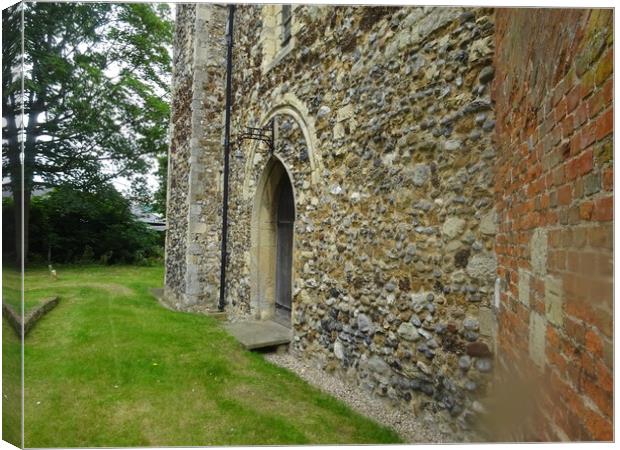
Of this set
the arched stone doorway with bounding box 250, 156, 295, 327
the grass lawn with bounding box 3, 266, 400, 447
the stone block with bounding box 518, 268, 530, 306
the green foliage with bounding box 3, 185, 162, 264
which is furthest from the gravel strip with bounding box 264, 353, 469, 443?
the green foliage with bounding box 3, 185, 162, 264

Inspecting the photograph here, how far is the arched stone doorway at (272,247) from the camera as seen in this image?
5.84 metres

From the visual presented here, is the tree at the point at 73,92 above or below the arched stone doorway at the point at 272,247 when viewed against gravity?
above

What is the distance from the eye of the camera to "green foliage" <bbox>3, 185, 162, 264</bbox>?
2.83m

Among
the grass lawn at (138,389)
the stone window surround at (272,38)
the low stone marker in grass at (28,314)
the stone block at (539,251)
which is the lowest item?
the grass lawn at (138,389)

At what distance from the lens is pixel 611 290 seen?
5.19 feet

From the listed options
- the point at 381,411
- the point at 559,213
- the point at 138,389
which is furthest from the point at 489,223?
the point at 138,389

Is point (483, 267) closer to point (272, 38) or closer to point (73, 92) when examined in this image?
point (73, 92)

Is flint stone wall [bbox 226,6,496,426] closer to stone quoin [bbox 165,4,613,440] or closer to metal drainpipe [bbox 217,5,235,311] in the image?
stone quoin [bbox 165,4,613,440]

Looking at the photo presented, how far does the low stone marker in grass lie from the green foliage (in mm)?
310

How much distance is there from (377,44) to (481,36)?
111cm

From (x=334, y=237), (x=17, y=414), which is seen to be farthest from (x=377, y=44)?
(x=17, y=414)

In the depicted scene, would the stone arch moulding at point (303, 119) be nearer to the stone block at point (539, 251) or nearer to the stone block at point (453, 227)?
the stone block at point (453, 227)

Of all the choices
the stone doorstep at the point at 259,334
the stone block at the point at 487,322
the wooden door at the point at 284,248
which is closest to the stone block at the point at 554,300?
the stone block at the point at 487,322

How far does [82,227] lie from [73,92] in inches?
40.3
